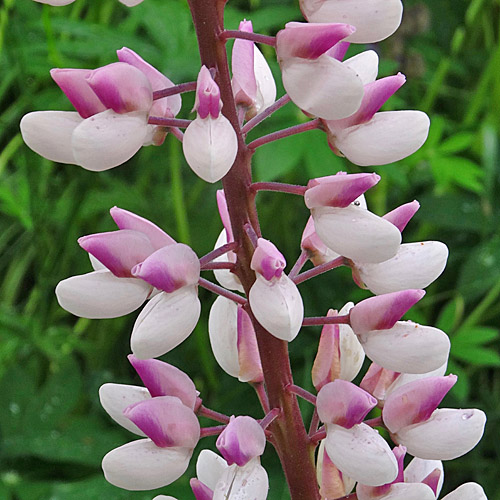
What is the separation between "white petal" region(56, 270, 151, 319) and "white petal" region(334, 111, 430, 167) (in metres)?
0.16

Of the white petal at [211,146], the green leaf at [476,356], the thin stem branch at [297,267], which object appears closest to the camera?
the white petal at [211,146]

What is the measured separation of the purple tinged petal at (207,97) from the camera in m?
0.49

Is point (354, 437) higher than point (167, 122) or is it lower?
lower

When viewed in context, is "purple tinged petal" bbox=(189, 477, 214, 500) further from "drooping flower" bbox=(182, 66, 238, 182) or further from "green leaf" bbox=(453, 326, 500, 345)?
"green leaf" bbox=(453, 326, 500, 345)

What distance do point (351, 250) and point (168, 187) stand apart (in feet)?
3.79

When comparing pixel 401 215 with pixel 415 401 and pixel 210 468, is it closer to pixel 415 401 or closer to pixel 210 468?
pixel 415 401

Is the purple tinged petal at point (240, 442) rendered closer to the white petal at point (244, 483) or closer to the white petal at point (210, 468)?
the white petal at point (244, 483)

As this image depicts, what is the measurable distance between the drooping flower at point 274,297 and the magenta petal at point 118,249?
0.23ft

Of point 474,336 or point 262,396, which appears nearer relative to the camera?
point 262,396

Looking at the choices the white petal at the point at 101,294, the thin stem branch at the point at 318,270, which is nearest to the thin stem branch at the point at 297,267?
the thin stem branch at the point at 318,270

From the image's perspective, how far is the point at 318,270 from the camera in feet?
1.87

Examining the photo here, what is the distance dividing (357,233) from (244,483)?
167 millimetres

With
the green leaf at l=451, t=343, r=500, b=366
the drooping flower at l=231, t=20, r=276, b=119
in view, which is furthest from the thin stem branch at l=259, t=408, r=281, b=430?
the green leaf at l=451, t=343, r=500, b=366

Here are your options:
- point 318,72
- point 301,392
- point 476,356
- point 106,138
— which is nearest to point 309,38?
point 318,72
